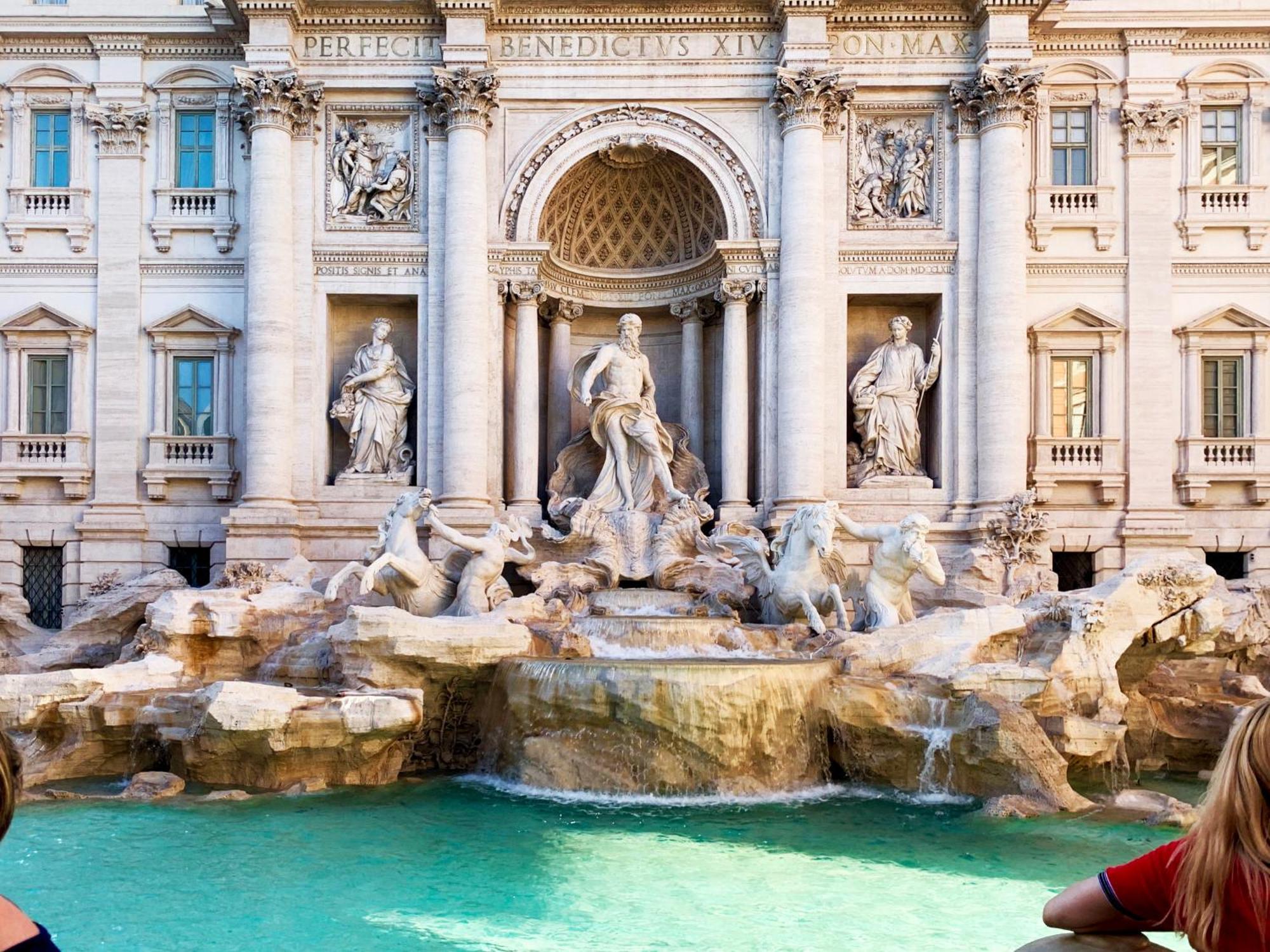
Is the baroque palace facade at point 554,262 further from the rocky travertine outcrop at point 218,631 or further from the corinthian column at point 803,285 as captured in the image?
the rocky travertine outcrop at point 218,631

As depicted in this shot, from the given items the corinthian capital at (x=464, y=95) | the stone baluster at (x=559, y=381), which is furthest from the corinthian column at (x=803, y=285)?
the corinthian capital at (x=464, y=95)

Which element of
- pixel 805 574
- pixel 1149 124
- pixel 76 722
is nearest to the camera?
pixel 76 722

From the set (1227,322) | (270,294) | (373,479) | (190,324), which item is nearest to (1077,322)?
(1227,322)

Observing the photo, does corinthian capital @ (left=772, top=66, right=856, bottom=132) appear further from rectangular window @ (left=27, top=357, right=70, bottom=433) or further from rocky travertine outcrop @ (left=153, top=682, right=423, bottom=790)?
rectangular window @ (left=27, top=357, right=70, bottom=433)

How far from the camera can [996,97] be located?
1695cm

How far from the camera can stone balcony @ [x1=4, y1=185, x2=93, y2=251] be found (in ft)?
59.7

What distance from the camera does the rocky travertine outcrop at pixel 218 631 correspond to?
1286cm

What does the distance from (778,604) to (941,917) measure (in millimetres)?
6807

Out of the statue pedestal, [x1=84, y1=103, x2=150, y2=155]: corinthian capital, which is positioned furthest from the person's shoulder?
[x1=84, y1=103, x2=150, y2=155]: corinthian capital

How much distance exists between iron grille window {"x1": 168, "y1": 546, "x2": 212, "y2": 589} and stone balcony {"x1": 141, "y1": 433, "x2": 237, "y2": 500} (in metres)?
1.02

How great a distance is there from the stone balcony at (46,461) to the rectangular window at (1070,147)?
17.4m

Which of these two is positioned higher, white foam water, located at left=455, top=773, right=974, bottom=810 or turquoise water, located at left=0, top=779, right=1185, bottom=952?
turquoise water, located at left=0, top=779, right=1185, bottom=952

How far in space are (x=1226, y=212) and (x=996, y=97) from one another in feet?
15.4

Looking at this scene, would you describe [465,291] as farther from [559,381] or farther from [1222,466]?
[1222,466]
